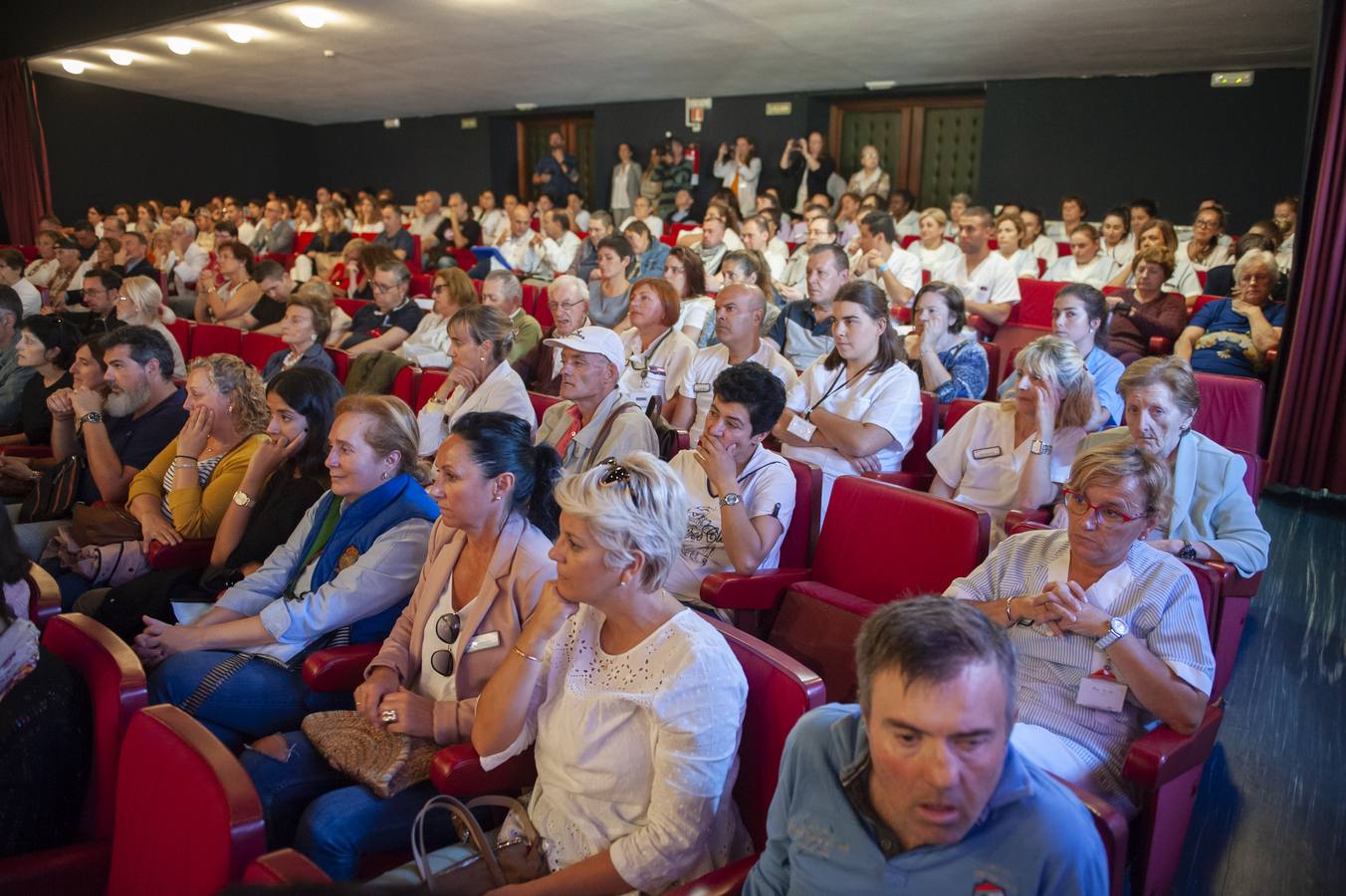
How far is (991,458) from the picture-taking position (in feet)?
9.79

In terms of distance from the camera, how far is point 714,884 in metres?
1.31

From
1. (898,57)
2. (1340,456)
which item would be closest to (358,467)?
(1340,456)

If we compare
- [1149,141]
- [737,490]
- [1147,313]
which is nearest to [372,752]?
[737,490]

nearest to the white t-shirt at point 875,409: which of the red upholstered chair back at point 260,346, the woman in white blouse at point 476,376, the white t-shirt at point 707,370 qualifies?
the white t-shirt at point 707,370

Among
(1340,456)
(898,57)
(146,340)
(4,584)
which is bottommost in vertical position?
(1340,456)

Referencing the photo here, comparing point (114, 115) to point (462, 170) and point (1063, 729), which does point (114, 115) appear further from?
point (1063, 729)

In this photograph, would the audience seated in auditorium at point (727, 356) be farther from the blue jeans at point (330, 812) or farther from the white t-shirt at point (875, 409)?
the blue jeans at point (330, 812)

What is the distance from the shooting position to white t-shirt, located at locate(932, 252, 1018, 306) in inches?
228

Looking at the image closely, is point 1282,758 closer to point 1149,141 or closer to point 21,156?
point 1149,141

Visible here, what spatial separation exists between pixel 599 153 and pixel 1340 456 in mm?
10481

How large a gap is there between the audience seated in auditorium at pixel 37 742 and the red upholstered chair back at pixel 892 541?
5.55ft

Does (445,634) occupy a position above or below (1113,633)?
below

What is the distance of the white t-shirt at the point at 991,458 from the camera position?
2865 millimetres

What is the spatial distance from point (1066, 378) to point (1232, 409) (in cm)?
152
